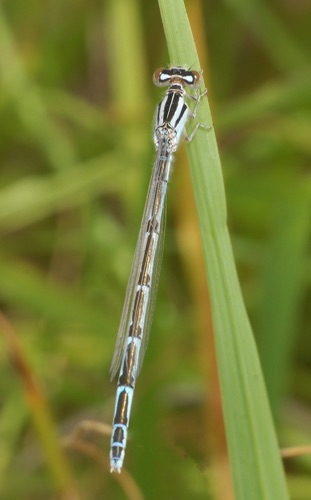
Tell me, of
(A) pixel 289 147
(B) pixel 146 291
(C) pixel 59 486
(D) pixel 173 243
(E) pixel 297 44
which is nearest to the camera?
(B) pixel 146 291

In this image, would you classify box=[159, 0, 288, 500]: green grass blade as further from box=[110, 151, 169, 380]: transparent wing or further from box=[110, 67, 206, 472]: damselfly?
box=[110, 151, 169, 380]: transparent wing

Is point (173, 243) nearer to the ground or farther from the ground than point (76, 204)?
nearer to the ground

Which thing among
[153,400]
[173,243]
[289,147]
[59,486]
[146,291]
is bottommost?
[59,486]

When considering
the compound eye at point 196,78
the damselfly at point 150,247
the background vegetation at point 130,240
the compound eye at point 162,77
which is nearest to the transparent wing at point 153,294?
the damselfly at point 150,247

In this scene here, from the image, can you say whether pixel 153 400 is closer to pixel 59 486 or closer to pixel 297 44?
pixel 59 486

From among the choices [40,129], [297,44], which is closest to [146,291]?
[40,129]

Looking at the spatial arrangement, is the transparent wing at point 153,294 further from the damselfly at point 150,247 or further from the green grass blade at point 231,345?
the green grass blade at point 231,345

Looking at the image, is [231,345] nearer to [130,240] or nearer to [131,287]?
[131,287]

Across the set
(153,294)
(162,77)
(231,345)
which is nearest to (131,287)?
(153,294)

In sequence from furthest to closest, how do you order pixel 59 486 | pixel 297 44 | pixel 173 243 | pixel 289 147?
pixel 297 44, pixel 289 147, pixel 173 243, pixel 59 486
